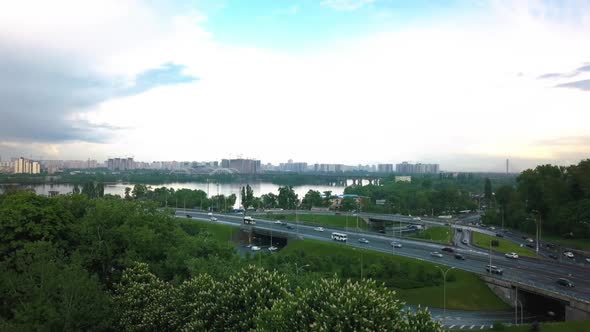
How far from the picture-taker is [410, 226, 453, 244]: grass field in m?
44.6

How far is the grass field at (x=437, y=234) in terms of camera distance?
146 ft

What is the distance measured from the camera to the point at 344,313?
9789mm

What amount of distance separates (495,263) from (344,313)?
25.9 m

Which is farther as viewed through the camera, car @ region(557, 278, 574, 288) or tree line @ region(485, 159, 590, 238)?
tree line @ region(485, 159, 590, 238)

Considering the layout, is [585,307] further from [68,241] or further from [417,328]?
[68,241]

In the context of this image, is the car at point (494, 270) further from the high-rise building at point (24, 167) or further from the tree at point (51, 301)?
the high-rise building at point (24, 167)

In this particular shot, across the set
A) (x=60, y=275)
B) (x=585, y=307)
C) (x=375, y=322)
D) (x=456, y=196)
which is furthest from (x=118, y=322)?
(x=456, y=196)

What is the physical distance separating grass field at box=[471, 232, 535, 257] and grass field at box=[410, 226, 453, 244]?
2.69 m

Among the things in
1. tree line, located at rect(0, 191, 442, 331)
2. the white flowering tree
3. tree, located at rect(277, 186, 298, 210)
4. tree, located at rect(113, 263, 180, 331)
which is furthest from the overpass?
tree, located at rect(277, 186, 298, 210)

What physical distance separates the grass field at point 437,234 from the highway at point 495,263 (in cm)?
500

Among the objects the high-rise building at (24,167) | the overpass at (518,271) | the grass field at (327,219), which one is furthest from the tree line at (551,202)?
the high-rise building at (24,167)

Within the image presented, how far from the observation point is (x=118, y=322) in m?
15.7

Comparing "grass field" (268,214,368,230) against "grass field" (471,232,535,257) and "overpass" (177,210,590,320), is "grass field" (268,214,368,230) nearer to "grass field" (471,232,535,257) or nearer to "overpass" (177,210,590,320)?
"overpass" (177,210,590,320)

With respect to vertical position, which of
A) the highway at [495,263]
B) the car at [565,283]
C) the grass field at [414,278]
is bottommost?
the grass field at [414,278]
